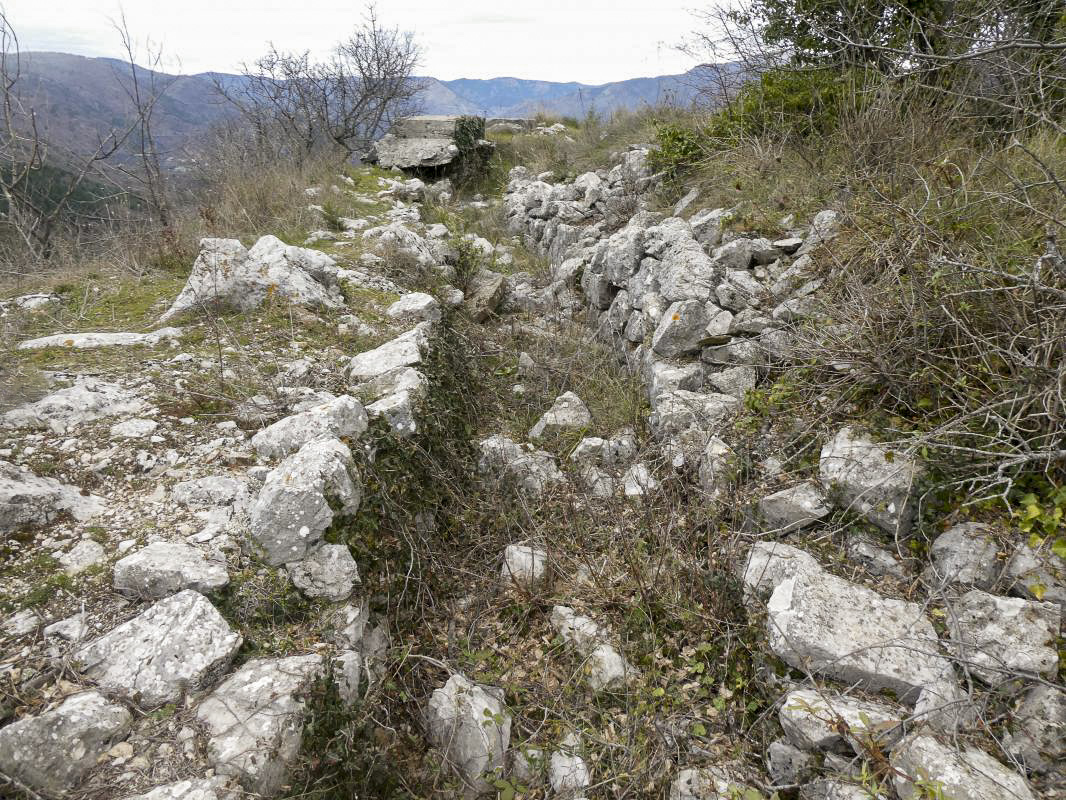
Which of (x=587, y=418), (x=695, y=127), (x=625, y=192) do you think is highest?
(x=695, y=127)

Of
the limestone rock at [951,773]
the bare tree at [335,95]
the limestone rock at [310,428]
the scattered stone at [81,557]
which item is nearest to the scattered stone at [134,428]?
the limestone rock at [310,428]

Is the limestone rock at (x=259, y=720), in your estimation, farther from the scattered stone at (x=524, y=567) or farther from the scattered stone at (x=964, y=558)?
the scattered stone at (x=964, y=558)

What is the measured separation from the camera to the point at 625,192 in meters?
7.59

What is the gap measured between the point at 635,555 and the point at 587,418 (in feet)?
4.88

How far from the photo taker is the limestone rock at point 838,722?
77.6 inches

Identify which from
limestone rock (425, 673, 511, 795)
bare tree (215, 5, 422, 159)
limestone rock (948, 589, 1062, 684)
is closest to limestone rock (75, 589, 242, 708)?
limestone rock (425, 673, 511, 795)

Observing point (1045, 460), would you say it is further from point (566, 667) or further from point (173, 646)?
point (173, 646)

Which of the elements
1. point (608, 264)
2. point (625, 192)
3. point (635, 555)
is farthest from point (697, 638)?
point (625, 192)

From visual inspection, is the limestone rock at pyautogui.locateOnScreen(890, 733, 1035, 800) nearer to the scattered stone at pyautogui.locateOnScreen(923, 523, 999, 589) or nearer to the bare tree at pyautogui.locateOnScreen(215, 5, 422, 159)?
the scattered stone at pyautogui.locateOnScreen(923, 523, 999, 589)

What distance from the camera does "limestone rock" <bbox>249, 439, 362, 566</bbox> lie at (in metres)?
2.48

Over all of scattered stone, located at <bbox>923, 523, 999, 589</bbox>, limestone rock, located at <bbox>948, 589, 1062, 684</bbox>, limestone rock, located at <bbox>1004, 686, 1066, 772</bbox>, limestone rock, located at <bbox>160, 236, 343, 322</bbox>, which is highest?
limestone rock, located at <bbox>160, 236, 343, 322</bbox>

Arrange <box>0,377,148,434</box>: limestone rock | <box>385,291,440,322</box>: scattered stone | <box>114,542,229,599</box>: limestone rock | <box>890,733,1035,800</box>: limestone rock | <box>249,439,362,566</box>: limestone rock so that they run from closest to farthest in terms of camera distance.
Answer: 1. <box>890,733,1035,800</box>: limestone rock
2. <box>114,542,229,599</box>: limestone rock
3. <box>249,439,362,566</box>: limestone rock
4. <box>0,377,148,434</box>: limestone rock
5. <box>385,291,440,322</box>: scattered stone

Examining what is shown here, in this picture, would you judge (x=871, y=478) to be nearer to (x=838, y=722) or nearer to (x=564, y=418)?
(x=838, y=722)

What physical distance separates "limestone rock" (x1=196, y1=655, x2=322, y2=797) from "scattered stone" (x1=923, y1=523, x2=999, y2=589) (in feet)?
8.32
